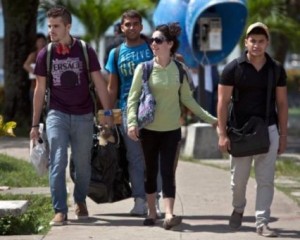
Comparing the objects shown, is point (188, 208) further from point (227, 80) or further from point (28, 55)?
point (28, 55)

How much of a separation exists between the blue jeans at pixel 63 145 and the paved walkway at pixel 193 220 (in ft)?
1.01

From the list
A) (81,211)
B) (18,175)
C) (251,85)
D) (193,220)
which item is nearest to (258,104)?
(251,85)

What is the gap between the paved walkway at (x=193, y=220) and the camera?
324 inches

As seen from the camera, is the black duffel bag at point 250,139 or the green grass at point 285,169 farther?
the green grass at point 285,169

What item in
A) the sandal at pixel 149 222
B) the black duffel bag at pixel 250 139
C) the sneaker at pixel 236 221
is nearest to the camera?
the black duffel bag at pixel 250 139

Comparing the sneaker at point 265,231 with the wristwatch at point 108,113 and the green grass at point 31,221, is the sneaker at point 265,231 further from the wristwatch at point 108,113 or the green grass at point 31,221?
the green grass at point 31,221

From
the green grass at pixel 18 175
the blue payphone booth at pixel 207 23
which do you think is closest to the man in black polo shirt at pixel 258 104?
the green grass at pixel 18 175

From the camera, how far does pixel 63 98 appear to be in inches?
341

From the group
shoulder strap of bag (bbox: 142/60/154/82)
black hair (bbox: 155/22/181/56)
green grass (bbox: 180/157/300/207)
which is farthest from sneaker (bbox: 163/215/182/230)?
green grass (bbox: 180/157/300/207)

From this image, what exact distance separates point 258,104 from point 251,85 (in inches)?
6.8

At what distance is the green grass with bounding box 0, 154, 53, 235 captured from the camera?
8.56m

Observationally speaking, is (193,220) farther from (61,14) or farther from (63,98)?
(61,14)

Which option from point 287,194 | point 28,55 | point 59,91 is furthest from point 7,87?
point 59,91

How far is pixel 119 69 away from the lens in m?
9.18
